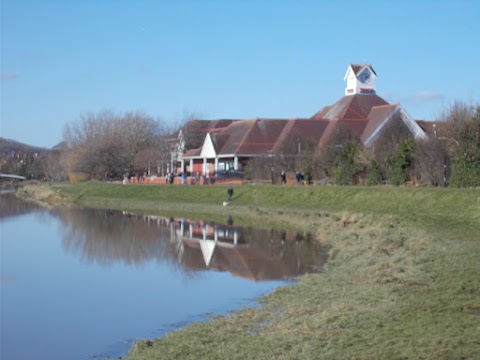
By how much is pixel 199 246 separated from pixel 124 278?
8.00 metres

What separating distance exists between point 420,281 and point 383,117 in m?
44.1

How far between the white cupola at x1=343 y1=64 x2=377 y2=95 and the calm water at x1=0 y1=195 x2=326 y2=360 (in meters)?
36.8

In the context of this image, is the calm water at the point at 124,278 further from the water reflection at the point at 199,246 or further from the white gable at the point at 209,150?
the white gable at the point at 209,150

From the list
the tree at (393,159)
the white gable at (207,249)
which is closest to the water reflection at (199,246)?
the white gable at (207,249)

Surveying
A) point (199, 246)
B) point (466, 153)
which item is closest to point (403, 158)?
point (466, 153)

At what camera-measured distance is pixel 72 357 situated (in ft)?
39.5

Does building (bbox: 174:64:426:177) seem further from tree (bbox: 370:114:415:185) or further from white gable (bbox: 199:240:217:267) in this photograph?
white gable (bbox: 199:240:217:267)

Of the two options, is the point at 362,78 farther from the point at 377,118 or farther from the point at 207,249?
the point at 207,249

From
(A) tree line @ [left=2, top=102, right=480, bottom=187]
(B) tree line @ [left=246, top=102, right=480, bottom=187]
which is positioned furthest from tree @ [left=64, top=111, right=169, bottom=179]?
(B) tree line @ [left=246, top=102, right=480, bottom=187]

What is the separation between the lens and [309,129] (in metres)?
60.8

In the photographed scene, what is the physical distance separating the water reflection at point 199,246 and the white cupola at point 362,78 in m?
34.7

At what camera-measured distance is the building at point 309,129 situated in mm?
56719

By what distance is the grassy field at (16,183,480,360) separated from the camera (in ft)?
32.4

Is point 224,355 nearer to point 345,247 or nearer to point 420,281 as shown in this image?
point 420,281
